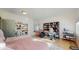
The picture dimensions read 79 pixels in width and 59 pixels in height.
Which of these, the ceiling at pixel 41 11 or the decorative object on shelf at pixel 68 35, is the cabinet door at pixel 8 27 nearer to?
the ceiling at pixel 41 11

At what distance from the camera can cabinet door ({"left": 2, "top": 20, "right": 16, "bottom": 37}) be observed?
7.38 feet

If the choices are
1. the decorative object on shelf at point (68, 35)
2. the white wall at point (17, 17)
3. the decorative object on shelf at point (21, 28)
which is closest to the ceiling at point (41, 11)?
the white wall at point (17, 17)

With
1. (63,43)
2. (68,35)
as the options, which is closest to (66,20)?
(68,35)

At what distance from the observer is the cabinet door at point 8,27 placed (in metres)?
2.25

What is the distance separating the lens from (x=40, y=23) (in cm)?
229

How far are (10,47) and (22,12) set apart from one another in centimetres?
59

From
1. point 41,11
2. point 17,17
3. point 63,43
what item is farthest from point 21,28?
point 63,43

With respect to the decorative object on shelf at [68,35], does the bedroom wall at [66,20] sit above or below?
above

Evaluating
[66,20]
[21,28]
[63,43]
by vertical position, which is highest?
[66,20]

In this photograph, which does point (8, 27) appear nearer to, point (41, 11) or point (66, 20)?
point (41, 11)

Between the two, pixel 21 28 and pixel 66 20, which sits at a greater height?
pixel 66 20

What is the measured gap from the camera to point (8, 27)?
88.6 inches
